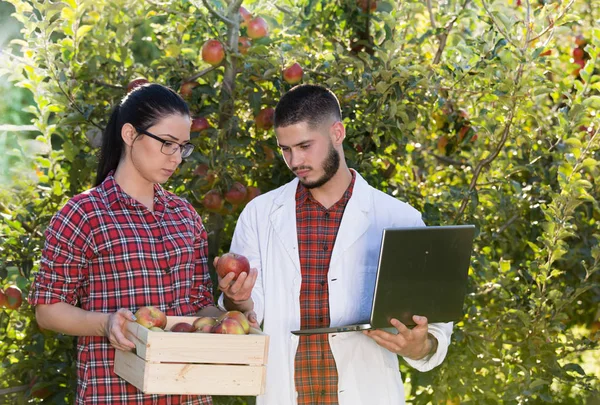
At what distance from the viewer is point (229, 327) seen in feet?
7.07

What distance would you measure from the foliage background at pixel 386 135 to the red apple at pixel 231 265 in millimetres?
797

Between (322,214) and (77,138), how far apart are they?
3.96ft

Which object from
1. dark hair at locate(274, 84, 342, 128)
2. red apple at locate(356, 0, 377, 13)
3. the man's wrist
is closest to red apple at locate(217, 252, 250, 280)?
dark hair at locate(274, 84, 342, 128)

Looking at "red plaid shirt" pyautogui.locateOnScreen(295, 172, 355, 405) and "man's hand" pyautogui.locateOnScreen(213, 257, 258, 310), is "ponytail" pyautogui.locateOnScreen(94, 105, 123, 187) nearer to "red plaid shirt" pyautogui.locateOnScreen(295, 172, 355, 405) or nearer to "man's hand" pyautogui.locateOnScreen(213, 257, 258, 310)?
"man's hand" pyautogui.locateOnScreen(213, 257, 258, 310)

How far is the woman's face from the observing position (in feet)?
7.73

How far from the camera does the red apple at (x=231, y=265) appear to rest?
2354mm

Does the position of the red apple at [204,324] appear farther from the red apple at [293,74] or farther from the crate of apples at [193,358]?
the red apple at [293,74]

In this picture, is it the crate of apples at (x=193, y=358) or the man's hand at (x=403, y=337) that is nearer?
the crate of apples at (x=193, y=358)

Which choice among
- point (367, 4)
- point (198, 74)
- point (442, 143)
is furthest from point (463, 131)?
point (198, 74)

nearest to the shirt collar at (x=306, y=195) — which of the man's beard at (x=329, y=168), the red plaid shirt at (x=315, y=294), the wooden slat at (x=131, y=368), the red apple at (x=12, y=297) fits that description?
the red plaid shirt at (x=315, y=294)

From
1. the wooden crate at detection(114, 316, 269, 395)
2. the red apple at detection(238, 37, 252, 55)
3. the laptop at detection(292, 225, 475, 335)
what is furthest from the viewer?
the red apple at detection(238, 37, 252, 55)

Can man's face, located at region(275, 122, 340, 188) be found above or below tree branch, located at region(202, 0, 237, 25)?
below

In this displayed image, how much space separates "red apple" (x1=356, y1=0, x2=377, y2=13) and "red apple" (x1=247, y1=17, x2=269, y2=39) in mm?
667

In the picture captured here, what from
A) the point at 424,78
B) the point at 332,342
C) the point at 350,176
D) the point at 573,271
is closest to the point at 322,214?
the point at 350,176
